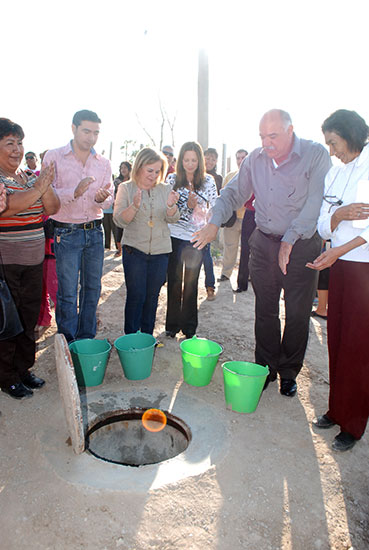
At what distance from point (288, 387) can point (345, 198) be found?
5.55 feet

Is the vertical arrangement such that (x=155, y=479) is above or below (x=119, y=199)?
below

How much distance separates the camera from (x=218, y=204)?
3322 millimetres

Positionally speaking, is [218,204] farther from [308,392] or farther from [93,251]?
[308,392]

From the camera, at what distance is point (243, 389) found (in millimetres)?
2936

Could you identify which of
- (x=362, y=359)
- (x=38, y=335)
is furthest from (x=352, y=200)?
(x=38, y=335)

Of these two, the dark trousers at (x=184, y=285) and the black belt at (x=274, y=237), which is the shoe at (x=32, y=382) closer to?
the dark trousers at (x=184, y=285)

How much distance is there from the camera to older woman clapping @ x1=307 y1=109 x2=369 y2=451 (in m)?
2.44

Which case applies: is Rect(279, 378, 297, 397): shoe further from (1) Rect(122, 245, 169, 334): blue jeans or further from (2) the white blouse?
(1) Rect(122, 245, 169, 334): blue jeans

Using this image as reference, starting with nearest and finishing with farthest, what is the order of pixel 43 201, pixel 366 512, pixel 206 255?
pixel 366 512 < pixel 43 201 < pixel 206 255

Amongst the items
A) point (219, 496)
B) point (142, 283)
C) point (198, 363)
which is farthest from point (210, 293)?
point (219, 496)

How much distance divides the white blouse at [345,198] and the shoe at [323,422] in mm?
1250

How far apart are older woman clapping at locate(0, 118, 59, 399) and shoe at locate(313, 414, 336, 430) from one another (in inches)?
89.9

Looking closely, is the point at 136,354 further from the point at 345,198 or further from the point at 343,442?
the point at 345,198

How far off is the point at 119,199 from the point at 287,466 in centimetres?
264
